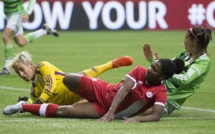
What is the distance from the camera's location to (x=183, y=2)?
1177 inches

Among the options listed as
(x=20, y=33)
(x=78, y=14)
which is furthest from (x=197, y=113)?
(x=78, y=14)

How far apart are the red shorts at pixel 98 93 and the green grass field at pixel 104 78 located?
0.73 ft

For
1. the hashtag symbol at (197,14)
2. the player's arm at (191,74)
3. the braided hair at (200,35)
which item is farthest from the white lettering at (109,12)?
the player's arm at (191,74)

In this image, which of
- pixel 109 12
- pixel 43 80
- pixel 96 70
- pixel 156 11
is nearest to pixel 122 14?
pixel 109 12

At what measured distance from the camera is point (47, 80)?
10102 millimetres

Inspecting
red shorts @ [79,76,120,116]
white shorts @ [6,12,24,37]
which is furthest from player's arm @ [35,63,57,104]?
white shorts @ [6,12,24,37]

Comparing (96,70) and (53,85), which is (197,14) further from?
(53,85)

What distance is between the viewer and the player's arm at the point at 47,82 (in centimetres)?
991

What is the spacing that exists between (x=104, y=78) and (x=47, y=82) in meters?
5.05

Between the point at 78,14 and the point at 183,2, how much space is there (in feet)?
Answer: 13.7

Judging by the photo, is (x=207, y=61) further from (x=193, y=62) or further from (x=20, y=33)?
(x=20, y=33)

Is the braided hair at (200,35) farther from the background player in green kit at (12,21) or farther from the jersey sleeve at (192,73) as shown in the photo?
the background player in green kit at (12,21)

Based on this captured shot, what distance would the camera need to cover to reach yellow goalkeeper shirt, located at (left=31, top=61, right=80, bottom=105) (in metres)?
10.1

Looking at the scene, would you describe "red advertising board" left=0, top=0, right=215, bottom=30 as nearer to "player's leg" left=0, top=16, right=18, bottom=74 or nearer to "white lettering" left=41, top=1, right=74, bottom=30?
"white lettering" left=41, top=1, right=74, bottom=30
